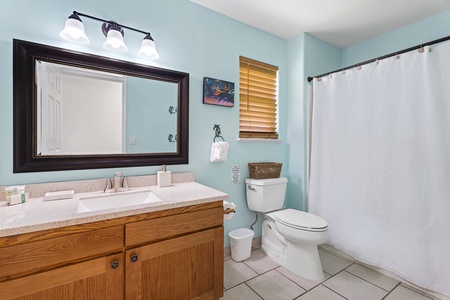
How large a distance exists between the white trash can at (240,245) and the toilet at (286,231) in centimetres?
25

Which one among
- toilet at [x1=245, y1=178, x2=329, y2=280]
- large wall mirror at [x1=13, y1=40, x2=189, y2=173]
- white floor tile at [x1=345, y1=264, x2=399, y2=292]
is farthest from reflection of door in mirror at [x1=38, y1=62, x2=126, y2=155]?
white floor tile at [x1=345, y1=264, x2=399, y2=292]

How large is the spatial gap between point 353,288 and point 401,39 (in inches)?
99.5

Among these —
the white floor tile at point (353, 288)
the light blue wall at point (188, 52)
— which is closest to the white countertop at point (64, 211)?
the light blue wall at point (188, 52)

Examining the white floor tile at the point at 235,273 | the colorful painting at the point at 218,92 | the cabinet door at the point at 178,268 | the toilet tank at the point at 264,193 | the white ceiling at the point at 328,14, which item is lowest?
the white floor tile at the point at 235,273

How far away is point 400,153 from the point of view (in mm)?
1759

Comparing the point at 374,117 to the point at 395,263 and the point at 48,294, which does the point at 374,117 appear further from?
the point at 48,294

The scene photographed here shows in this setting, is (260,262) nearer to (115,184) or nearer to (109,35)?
(115,184)

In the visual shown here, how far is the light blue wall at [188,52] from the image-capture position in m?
1.27

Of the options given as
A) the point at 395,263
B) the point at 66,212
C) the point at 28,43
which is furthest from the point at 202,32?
the point at 395,263

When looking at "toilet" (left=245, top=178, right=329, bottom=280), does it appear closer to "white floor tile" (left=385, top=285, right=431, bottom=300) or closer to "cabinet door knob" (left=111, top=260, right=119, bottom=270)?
"white floor tile" (left=385, top=285, right=431, bottom=300)

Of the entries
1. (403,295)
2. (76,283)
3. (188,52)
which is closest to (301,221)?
(403,295)

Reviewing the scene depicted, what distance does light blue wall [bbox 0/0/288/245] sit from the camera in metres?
1.27

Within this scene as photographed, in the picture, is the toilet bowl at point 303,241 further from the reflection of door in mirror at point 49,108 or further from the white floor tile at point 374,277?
the reflection of door in mirror at point 49,108


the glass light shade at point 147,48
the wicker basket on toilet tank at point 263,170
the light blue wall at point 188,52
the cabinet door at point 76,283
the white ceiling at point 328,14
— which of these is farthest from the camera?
the wicker basket on toilet tank at point 263,170
